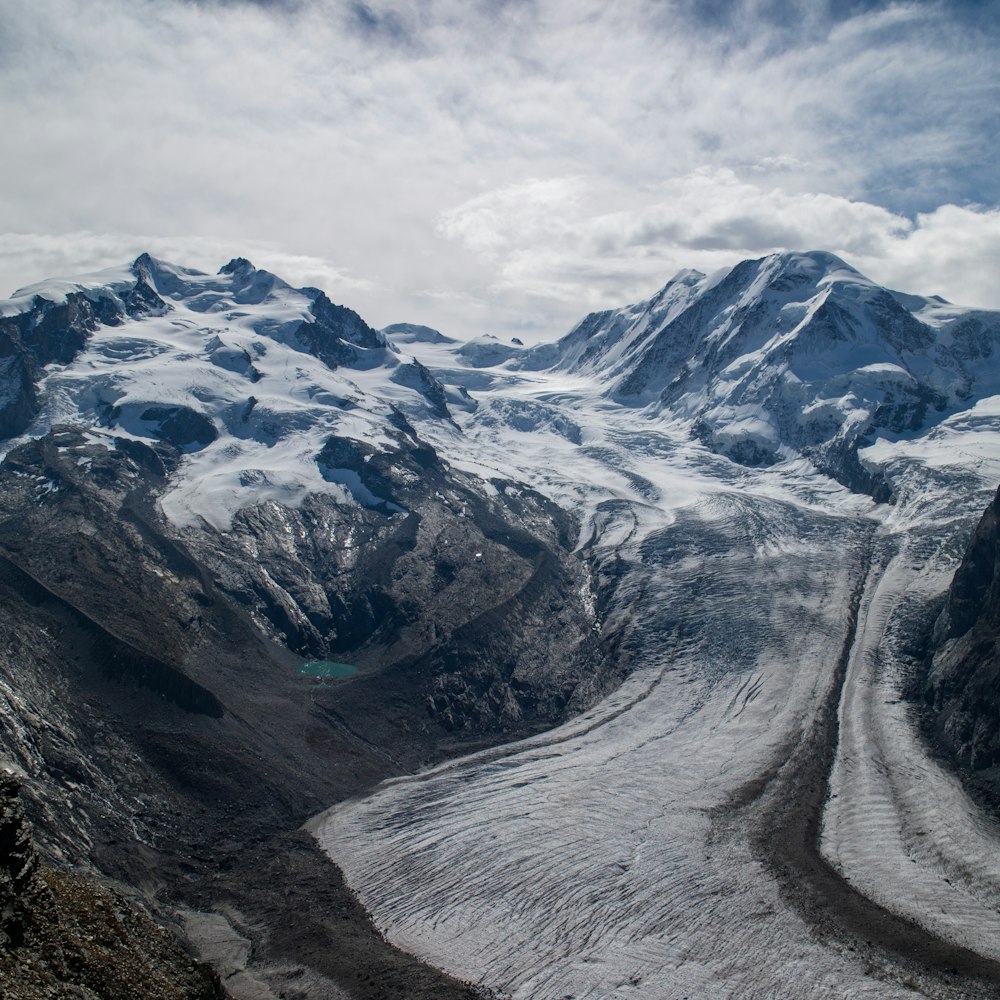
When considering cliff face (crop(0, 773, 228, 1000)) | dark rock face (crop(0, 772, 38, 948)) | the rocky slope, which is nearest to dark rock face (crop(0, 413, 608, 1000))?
the rocky slope

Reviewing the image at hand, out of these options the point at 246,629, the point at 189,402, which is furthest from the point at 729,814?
the point at 189,402

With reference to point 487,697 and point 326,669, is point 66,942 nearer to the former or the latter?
point 487,697

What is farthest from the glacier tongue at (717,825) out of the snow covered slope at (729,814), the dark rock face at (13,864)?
the dark rock face at (13,864)

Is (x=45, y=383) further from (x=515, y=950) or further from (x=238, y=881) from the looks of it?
(x=515, y=950)

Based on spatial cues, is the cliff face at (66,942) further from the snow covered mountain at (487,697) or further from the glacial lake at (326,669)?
the glacial lake at (326,669)

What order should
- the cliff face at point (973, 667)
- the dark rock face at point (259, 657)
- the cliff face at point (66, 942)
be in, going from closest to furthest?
the cliff face at point (66, 942)
the dark rock face at point (259, 657)
the cliff face at point (973, 667)

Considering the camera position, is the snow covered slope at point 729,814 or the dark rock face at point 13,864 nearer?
the dark rock face at point 13,864
